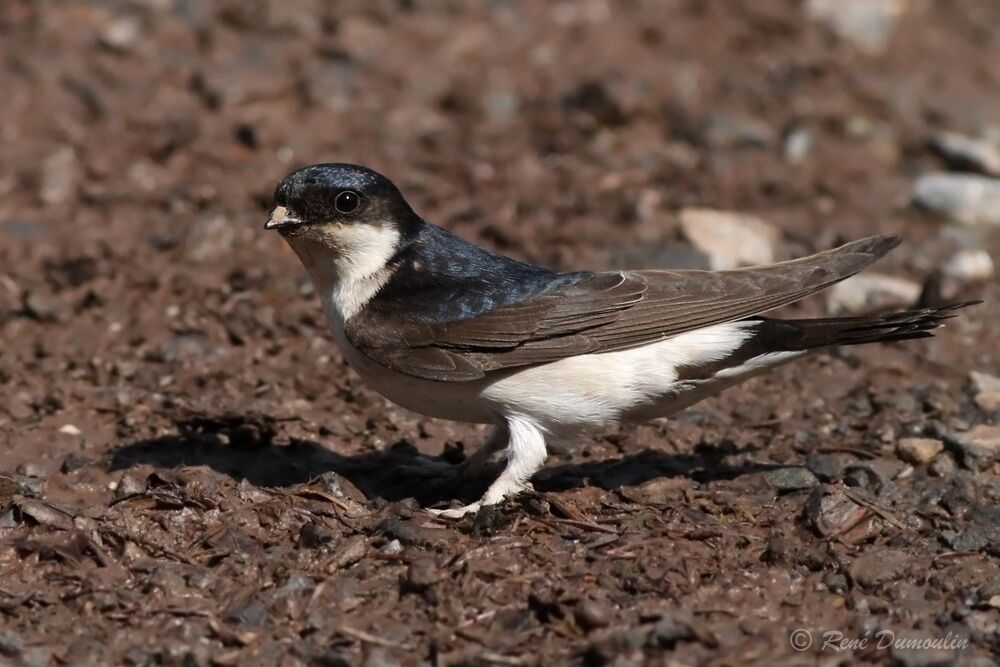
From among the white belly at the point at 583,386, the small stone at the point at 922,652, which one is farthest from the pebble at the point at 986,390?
the small stone at the point at 922,652

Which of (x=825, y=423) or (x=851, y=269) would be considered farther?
(x=825, y=423)

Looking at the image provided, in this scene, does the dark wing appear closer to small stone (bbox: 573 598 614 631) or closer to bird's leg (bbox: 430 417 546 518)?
bird's leg (bbox: 430 417 546 518)

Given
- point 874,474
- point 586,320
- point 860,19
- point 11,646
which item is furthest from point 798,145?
point 11,646

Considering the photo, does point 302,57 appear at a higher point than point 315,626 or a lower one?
higher

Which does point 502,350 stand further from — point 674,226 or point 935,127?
point 935,127

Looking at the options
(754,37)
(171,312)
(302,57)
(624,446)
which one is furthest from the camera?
(754,37)

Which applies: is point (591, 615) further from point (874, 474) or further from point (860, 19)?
A: point (860, 19)

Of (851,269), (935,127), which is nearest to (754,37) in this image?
(935,127)
